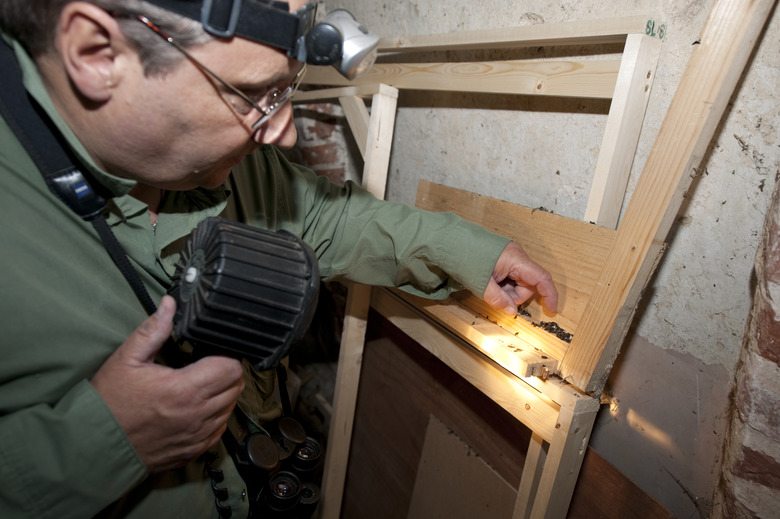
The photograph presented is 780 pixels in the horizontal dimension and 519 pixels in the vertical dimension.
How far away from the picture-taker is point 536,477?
1.02m

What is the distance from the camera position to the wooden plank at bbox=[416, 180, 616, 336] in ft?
2.83

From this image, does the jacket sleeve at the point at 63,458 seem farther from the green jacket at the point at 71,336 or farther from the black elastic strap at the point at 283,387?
the black elastic strap at the point at 283,387

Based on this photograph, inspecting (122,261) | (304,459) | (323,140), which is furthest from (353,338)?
(122,261)

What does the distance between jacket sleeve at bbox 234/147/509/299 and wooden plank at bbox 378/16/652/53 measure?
35 centimetres

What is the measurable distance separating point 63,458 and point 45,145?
0.41 metres

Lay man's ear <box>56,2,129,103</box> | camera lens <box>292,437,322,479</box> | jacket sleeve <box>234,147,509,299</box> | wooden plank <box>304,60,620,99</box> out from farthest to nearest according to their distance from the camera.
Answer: camera lens <box>292,437,322,479</box> → jacket sleeve <box>234,147,509,299</box> → wooden plank <box>304,60,620,99</box> → man's ear <box>56,2,129,103</box>

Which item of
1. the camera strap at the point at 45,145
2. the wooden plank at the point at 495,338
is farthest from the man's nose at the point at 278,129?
the wooden plank at the point at 495,338

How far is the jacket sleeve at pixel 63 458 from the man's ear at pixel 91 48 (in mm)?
382

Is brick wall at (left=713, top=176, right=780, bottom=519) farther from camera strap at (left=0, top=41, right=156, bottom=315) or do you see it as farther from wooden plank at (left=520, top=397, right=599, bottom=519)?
camera strap at (left=0, top=41, right=156, bottom=315)

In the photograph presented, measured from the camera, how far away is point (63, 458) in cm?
62

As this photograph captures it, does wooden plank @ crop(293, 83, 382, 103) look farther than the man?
Yes

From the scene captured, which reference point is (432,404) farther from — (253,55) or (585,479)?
(253,55)

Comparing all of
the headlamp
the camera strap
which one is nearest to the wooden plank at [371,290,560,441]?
the headlamp

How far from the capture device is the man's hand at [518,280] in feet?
3.01
